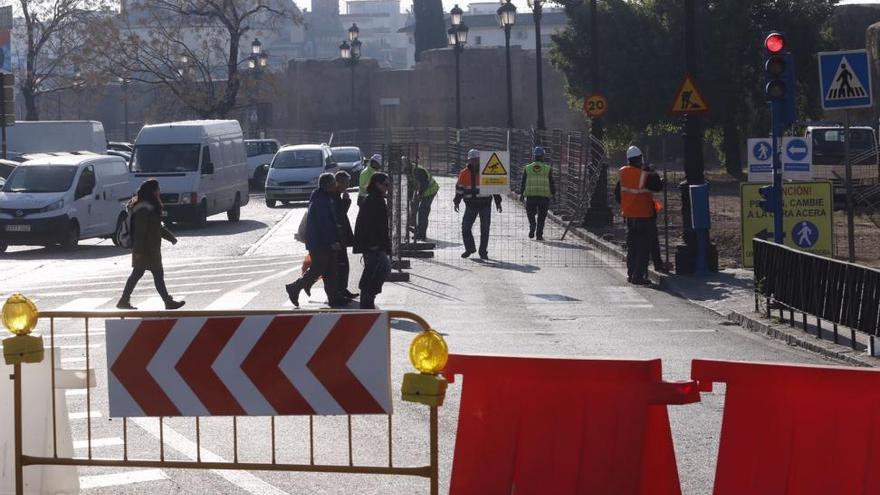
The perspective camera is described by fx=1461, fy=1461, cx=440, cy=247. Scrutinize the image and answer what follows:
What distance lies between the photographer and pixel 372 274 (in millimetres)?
16969

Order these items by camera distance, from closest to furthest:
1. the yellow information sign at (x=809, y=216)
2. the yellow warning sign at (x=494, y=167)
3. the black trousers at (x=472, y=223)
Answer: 1. the yellow information sign at (x=809, y=216)
2. the black trousers at (x=472, y=223)
3. the yellow warning sign at (x=494, y=167)

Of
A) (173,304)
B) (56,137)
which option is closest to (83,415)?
(173,304)

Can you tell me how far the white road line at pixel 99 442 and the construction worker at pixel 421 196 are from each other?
17.4 meters

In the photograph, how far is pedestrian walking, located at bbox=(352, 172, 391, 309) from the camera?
55.7 feet

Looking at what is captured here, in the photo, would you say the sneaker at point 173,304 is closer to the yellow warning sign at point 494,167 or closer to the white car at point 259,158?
the yellow warning sign at point 494,167

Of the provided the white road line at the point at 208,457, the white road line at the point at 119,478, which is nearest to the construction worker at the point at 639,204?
the white road line at the point at 208,457

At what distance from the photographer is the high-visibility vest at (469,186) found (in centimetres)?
2558

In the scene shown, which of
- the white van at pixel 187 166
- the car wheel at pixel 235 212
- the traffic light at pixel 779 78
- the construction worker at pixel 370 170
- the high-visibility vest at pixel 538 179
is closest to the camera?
the traffic light at pixel 779 78

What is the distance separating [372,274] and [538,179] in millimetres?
11449

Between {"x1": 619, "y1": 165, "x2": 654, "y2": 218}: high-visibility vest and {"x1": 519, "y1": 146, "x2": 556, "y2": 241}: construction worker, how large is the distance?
734 cm

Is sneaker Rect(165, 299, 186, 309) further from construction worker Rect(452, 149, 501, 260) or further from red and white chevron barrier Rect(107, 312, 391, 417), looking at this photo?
red and white chevron barrier Rect(107, 312, 391, 417)

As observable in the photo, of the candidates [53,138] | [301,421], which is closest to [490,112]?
[53,138]

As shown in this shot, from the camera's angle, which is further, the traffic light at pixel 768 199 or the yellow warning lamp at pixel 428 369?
the traffic light at pixel 768 199

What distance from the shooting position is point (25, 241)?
28.0 meters
